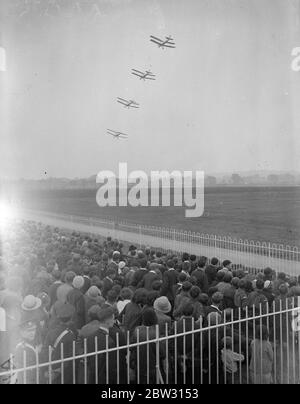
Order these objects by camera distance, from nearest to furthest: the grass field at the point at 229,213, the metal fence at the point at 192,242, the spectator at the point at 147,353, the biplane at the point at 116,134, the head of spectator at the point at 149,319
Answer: the spectator at the point at 147,353
the head of spectator at the point at 149,319
the metal fence at the point at 192,242
the biplane at the point at 116,134
the grass field at the point at 229,213

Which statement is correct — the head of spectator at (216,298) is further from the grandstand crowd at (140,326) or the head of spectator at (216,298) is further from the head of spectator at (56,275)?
the head of spectator at (56,275)

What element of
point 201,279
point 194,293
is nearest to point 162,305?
point 194,293

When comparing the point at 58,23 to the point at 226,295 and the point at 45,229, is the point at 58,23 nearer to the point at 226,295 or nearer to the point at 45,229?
the point at 45,229

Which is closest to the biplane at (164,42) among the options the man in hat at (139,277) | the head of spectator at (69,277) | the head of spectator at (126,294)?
the man in hat at (139,277)

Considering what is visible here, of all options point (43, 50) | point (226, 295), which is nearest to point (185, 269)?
point (226, 295)

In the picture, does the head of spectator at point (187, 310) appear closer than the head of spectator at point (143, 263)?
Yes

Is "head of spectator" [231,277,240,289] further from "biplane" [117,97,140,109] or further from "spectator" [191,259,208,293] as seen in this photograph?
"biplane" [117,97,140,109]

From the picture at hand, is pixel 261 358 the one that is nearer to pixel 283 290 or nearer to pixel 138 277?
pixel 283 290
